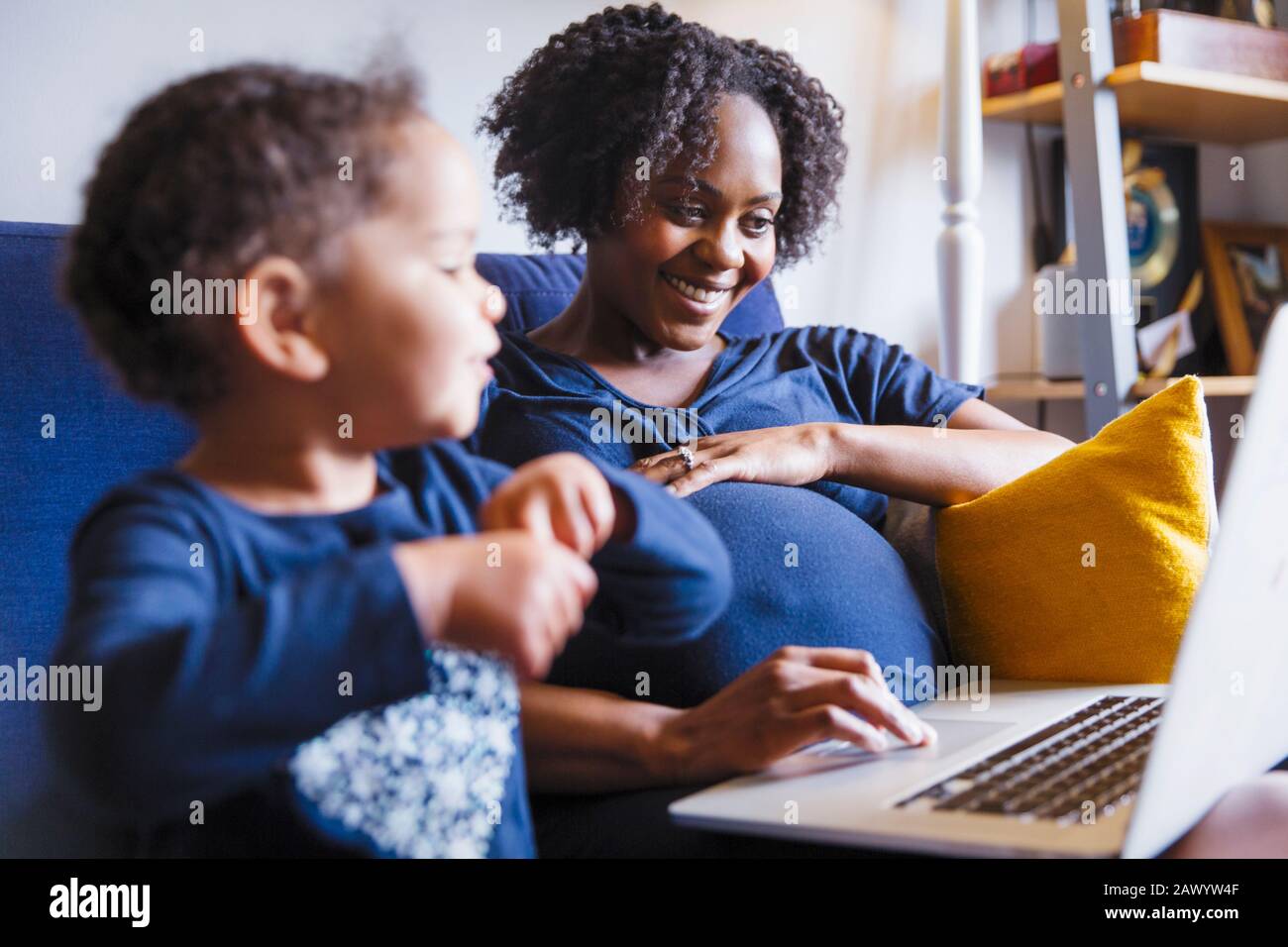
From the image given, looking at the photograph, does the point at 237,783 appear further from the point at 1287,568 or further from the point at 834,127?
the point at 834,127

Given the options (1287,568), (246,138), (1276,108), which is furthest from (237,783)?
(1276,108)

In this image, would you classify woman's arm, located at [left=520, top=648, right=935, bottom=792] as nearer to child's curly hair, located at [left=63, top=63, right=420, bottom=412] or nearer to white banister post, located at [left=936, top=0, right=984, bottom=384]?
child's curly hair, located at [left=63, top=63, right=420, bottom=412]

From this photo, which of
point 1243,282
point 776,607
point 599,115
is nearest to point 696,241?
point 599,115

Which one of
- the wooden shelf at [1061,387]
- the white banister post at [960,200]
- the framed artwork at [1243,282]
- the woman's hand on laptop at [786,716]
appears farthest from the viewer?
the framed artwork at [1243,282]

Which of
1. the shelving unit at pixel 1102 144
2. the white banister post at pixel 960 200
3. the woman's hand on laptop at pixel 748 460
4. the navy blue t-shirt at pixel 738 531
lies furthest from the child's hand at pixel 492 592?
the shelving unit at pixel 1102 144

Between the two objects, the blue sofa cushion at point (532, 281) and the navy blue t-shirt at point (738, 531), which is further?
the blue sofa cushion at point (532, 281)

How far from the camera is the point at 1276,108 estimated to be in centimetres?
176

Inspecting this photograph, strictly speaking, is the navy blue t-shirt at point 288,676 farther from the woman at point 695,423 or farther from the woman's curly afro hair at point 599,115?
the woman's curly afro hair at point 599,115

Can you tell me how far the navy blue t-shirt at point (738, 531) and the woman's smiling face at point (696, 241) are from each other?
2.0 inches

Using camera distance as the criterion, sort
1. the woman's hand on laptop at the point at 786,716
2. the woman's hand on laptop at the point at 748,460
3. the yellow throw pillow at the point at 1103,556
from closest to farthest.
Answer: the woman's hand on laptop at the point at 786,716 → the woman's hand on laptop at the point at 748,460 → the yellow throw pillow at the point at 1103,556

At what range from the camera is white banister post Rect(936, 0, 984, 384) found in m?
1.47

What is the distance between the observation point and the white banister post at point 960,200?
1.47 metres

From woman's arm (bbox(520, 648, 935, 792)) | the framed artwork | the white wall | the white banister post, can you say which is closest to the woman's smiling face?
the white wall
